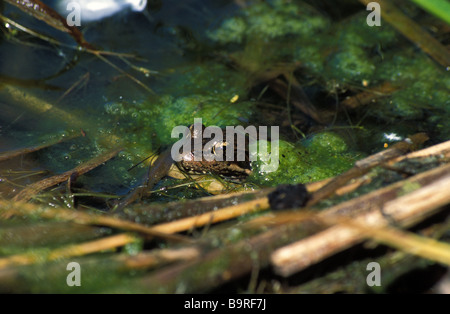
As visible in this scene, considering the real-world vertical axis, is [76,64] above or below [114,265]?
above

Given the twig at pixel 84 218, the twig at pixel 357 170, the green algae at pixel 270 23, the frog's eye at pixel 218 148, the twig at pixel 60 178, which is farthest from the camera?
the green algae at pixel 270 23

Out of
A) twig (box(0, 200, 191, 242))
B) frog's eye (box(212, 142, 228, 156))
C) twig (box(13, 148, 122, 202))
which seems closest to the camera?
twig (box(0, 200, 191, 242))

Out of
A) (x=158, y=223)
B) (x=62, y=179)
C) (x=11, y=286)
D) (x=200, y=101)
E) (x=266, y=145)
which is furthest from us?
(x=200, y=101)

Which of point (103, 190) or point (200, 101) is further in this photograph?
point (200, 101)

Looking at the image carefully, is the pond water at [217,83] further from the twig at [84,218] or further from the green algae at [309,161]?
the twig at [84,218]

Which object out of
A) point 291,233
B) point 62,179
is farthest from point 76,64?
point 291,233

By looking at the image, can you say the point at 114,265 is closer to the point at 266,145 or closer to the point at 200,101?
the point at 266,145

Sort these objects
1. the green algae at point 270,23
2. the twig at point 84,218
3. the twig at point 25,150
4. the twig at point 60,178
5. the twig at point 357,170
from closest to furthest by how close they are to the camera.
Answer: the twig at point 84,218 < the twig at point 357,170 < the twig at point 60,178 < the twig at point 25,150 < the green algae at point 270,23

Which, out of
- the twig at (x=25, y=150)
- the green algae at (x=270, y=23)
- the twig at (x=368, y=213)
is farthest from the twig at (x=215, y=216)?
the green algae at (x=270, y=23)

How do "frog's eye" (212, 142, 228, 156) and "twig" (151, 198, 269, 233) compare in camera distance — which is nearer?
"twig" (151, 198, 269, 233)

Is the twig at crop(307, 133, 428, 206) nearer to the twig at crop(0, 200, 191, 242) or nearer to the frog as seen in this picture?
the twig at crop(0, 200, 191, 242)

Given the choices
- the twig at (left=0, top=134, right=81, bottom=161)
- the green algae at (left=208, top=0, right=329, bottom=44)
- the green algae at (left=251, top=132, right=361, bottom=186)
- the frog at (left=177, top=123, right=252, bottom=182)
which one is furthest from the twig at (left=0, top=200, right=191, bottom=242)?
the green algae at (left=208, top=0, right=329, bottom=44)
